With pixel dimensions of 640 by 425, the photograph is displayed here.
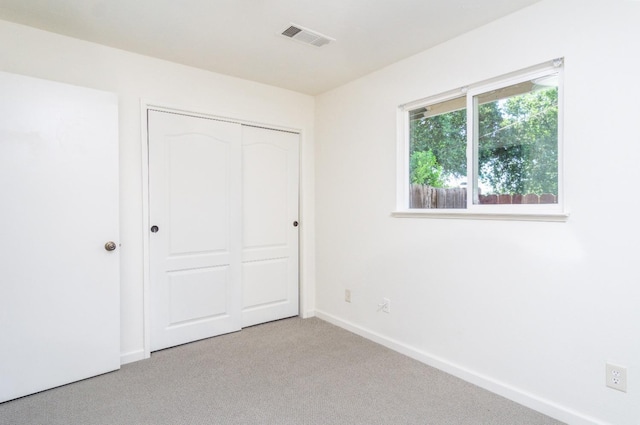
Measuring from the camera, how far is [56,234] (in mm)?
2262

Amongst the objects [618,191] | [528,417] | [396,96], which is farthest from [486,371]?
[396,96]

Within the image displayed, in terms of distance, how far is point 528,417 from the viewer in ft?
6.44

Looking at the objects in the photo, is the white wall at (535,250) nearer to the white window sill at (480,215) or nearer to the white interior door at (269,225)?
the white window sill at (480,215)

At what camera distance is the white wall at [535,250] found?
5.68 ft

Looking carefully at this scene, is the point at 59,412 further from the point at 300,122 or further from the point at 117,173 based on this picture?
the point at 300,122

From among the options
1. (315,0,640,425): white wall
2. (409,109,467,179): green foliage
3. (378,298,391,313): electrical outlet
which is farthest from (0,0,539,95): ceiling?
(378,298,391,313): electrical outlet

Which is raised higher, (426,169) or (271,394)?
(426,169)

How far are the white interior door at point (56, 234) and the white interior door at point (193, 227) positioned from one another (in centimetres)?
39

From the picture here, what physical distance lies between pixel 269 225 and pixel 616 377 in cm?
279

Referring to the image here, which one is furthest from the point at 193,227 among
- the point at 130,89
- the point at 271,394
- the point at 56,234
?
the point at 271,394

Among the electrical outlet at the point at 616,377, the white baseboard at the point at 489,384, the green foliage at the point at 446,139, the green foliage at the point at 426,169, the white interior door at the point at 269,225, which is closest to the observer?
the electrical outlet at the point at 616,377

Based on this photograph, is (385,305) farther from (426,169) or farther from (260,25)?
(260,25)

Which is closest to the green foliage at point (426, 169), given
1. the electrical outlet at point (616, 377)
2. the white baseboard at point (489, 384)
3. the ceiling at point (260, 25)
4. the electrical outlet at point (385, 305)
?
the ceiling at point (260, 25)

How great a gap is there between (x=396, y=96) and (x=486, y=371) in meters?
2.15
